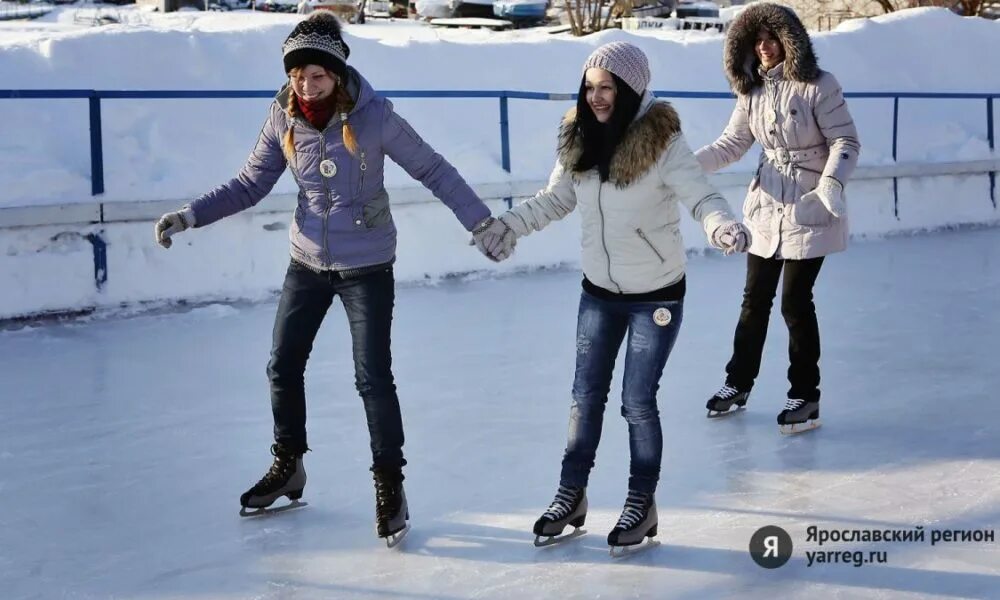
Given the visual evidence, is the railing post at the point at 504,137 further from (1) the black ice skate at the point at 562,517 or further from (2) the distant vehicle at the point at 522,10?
(2) the distant vehicle at the point at 522,10

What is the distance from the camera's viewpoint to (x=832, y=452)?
13.1 ft

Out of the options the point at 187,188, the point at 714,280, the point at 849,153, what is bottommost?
the point at 714,280

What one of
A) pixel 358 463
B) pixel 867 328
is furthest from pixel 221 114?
pixel 358 463

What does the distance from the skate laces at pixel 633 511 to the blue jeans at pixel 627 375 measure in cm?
2

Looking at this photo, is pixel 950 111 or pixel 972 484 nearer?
pixel 972 484

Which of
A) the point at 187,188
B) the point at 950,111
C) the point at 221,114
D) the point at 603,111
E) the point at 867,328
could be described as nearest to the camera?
the point at 603,111

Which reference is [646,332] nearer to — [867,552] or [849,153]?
[867,552]

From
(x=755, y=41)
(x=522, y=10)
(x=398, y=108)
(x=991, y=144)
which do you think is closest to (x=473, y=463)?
(x=755, y=41)

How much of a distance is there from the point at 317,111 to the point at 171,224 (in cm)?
50

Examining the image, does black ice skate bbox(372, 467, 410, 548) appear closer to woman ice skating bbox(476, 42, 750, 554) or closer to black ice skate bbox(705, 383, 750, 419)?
woman ice skating bbox(476, 42, 750, 554)

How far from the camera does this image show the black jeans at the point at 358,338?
3.15 meters

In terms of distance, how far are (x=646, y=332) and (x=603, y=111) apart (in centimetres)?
55

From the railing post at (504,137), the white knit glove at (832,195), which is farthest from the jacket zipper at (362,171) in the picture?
the railing post at (504,137)

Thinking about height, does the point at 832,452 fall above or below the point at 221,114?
below
